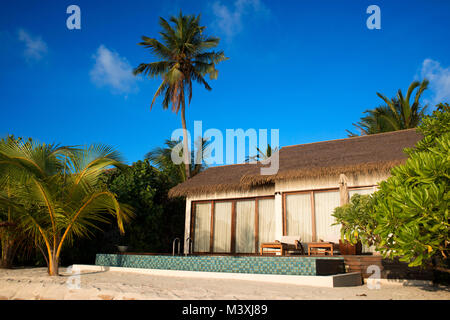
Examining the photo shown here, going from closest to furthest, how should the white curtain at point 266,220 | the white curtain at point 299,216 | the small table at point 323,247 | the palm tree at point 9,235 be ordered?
the palm tree at point 9,235, the small table at point 323,247, the white curtain at point 299,216, the white curtain at point 266,220

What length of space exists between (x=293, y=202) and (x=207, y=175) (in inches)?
179

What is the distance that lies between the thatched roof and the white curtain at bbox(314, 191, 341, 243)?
0.81m

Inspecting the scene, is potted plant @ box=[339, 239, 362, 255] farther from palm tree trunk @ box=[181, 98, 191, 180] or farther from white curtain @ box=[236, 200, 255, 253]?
palm tree trunk @ box=[181, 98, 191, 180]

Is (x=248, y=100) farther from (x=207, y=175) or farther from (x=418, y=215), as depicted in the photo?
(x=418, y=215)

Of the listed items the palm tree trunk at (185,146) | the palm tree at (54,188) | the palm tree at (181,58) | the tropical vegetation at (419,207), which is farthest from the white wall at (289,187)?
the palm tree at (181,58)

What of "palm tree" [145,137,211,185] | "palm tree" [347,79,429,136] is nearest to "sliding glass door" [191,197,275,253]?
"palm tree" [145,137,211,185]

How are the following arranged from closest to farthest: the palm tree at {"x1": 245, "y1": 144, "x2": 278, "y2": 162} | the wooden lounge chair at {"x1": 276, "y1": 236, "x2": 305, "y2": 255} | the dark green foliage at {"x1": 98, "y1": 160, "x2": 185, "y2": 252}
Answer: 1. the wooden lounge chair at {"x1": 276, "y1": 236, "x2": 305, "y2": 255}
2. the dark green foliage at {"x1": 98, "y1": 160, "x2": 185, "y2": 252}
3. the palm tree at {"x1": 245, "y1": 144, "x2": 278, "y2": 162}

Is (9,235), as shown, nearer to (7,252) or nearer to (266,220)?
(7,252)

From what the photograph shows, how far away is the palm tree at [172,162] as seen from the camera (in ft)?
73.7

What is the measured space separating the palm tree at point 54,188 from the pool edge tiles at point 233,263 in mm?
2152

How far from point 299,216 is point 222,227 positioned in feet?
10.9

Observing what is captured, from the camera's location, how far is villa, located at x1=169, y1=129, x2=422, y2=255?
1024 cm

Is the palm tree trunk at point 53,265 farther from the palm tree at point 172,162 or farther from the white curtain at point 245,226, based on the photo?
the palm tree at point 172,162
